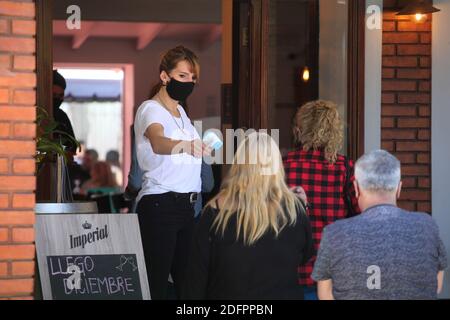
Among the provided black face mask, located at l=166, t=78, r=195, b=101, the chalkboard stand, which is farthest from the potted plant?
black face mask, located at l=166, t=78, r=195, b=101

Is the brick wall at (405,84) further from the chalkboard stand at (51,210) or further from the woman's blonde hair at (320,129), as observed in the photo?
the chalkboard stand at (51,210)

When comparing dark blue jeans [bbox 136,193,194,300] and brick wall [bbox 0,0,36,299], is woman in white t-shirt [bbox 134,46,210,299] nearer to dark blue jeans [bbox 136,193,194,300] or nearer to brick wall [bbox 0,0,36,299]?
dark blue jeans [bbox 136,193,194,300]

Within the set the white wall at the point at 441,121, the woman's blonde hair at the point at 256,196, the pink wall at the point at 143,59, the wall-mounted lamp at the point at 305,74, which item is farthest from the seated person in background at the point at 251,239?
the pink wall at the point at 143,59

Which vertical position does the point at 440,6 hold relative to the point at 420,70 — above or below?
above

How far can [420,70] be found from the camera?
5508 millimetres

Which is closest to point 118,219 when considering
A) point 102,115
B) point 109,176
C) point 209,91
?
point 109,176

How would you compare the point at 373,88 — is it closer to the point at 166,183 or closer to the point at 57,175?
the point at 166,183

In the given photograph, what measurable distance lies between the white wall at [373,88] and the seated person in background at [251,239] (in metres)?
2.24

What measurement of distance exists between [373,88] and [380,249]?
257 centimetres

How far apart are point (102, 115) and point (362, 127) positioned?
38.4 ft

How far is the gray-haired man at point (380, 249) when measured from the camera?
10.1 ft

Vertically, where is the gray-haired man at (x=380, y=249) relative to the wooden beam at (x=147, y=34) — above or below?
below

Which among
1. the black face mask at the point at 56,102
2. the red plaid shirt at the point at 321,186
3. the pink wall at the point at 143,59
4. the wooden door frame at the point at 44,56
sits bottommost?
the red plaid shirt at the point at 321,186

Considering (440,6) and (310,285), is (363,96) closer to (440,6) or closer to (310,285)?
(440,6)
